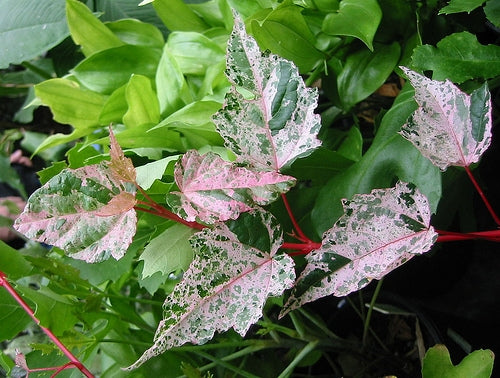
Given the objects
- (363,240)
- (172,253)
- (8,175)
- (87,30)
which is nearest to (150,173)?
(172,253)

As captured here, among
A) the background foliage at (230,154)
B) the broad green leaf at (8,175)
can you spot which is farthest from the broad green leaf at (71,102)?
the broad green leaf at (8,175)

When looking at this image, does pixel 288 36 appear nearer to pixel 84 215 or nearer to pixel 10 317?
pixel 84 215

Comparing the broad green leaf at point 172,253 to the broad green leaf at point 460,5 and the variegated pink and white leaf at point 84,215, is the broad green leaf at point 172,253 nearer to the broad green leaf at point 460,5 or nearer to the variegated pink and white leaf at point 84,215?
the variegated pink and white leaf at point 84,215

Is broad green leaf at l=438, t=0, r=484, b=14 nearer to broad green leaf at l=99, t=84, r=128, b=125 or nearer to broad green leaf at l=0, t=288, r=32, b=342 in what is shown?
broad green leaf at l=99, t=84, r=128, b=125

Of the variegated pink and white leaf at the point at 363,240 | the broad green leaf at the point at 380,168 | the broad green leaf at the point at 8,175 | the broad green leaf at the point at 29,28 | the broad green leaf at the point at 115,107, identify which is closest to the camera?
the variegated pink and white leaf at the point at 363,240

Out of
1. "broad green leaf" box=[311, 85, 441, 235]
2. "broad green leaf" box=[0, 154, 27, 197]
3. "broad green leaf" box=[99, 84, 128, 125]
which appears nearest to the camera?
"broad green leaf" box=[311, 85, 441, 235]

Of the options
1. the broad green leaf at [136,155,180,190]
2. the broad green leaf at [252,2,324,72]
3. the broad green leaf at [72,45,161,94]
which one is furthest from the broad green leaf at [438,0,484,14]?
the broad green leaf at [72,45,161,94]

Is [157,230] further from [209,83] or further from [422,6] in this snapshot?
[422,6]
